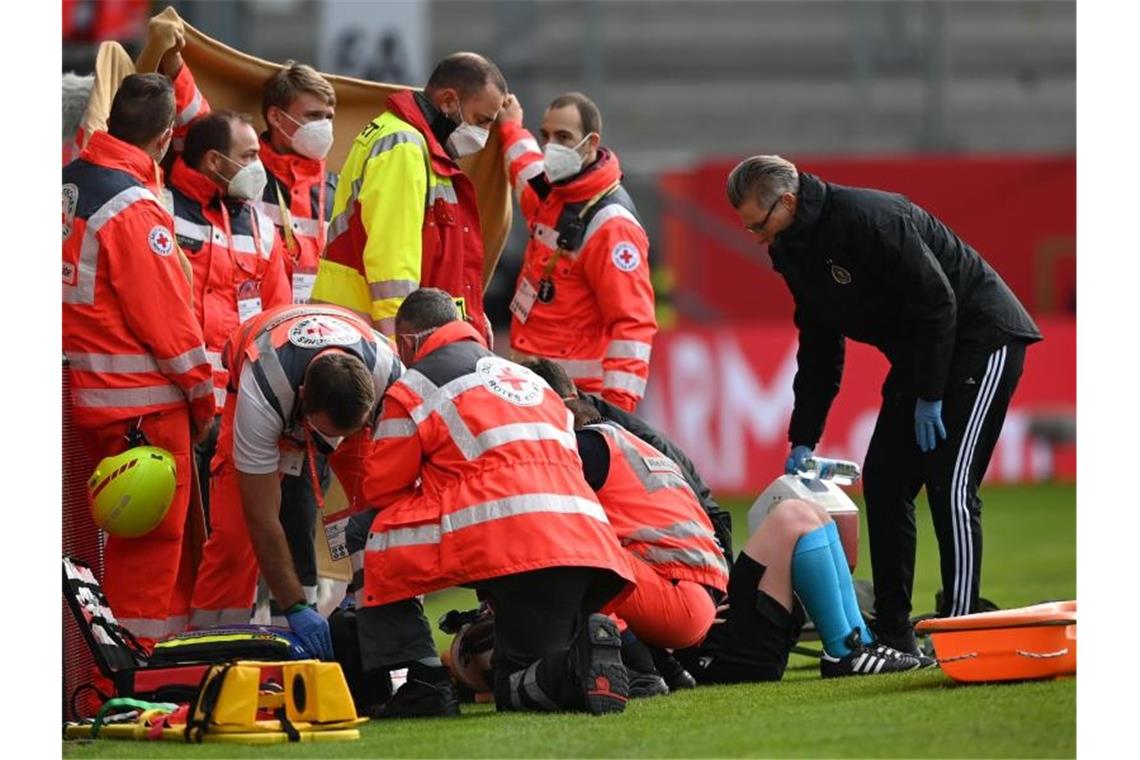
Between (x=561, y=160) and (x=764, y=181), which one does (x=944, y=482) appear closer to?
A: (x=764, y=181)

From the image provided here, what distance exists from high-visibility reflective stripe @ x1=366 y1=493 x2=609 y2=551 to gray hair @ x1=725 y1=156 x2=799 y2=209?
1338 millimetres

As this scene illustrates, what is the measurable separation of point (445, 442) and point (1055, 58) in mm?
19118

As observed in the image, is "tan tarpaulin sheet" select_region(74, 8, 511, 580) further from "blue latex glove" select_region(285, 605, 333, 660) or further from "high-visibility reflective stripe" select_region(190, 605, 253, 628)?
"blue latex glove" select_region(285, 605, 333, 660)

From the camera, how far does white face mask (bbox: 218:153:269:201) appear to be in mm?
7180

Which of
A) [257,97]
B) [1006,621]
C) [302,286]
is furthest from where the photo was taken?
[257,97]

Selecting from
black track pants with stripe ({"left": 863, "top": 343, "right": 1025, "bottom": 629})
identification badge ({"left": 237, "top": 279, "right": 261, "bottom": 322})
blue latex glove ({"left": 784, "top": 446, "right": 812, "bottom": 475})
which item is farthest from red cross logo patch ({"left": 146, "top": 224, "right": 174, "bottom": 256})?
black track pants with stripe ({"left": 863, "top": 343, "right": 1025, "bottom": 629})

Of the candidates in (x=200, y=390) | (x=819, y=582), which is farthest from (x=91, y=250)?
(x=819, y=582)

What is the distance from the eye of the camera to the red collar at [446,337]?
5977mm

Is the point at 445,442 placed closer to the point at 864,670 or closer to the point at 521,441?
the point at 521,441

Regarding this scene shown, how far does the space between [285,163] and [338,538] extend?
2.09 metres

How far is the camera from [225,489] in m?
6.55

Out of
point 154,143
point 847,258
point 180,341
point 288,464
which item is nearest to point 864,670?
point 847,258

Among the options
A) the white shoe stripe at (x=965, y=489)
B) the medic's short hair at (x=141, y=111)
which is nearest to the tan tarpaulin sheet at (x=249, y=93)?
the medic's short hair at (x=141, y=111)

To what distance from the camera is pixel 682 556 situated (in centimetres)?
637
